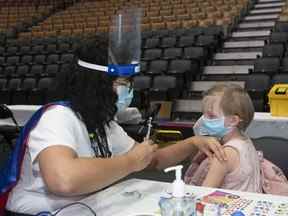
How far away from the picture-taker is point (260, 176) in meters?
1.88

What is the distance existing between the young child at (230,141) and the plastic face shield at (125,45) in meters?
0.38

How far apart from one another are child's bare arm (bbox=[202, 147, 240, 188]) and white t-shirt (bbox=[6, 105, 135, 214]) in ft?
1.64

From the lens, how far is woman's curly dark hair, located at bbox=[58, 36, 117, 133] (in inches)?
→ 61.2

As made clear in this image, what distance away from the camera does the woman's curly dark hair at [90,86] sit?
5.10 feet

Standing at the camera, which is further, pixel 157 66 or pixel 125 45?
pixel 157 66

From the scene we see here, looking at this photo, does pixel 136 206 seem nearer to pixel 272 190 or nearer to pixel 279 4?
pixel 272 190

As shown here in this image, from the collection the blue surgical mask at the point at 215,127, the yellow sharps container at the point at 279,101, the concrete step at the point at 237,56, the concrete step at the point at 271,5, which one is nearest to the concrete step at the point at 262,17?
the concrete step at the point at 271,5

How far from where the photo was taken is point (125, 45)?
1697 mm

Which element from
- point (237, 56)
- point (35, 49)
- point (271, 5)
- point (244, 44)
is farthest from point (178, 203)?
point (271, 5)

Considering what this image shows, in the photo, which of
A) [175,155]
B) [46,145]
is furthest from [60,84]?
[175,155]

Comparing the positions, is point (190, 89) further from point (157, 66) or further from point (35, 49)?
point (35, 49)

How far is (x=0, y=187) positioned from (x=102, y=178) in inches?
15.2

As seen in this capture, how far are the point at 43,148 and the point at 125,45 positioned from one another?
556mm

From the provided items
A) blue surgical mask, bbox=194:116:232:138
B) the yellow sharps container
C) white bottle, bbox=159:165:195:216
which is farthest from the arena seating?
white bottle, bbox=159:165:195:216
